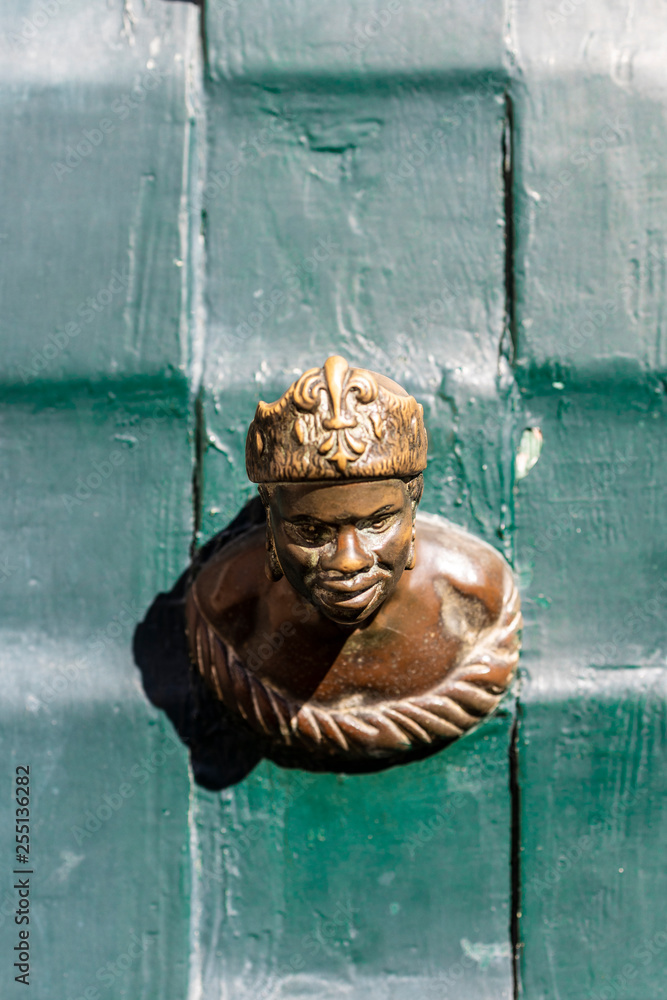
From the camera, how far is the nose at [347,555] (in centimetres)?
97

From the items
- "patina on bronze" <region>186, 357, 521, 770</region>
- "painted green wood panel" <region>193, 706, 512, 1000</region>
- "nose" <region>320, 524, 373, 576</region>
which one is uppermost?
"nose" <region>320, 524, 373, 576</region>

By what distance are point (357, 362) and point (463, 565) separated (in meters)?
0.41

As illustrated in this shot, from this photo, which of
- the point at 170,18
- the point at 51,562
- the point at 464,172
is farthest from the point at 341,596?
the point at 170,18

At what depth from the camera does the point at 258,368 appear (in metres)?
1.34

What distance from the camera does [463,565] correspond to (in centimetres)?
128

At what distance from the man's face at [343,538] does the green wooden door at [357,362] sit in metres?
0.35

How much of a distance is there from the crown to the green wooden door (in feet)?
1.22

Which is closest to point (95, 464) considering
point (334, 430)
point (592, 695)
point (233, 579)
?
point (233, 579)

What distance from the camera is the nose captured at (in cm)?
97

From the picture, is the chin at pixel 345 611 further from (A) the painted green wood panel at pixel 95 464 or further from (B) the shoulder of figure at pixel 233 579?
(A) the painted green wood panel at pixel 95 464

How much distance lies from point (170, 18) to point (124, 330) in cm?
58

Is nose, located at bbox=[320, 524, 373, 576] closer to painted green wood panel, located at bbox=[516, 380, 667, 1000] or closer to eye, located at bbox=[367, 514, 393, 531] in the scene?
eye, located at bbox=[367, 514, 393, 531]

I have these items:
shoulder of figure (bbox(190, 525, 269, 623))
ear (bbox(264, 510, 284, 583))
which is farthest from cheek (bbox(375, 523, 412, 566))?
shoulder of figure (bbox(190, 525, 269, 623))

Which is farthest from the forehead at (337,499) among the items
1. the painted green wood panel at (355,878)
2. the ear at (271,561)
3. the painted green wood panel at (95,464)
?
the painted green wood panel at (355,878)
